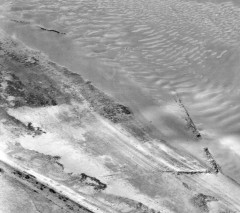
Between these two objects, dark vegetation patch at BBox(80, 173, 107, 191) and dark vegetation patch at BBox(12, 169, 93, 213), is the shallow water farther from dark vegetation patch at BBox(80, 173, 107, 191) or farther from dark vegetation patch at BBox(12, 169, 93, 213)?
dark vegetation patch at BBox(12, 169, 93, 213)

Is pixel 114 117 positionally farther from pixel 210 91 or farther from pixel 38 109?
pixel 210 91

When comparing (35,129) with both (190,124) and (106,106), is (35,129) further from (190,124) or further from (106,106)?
(190,124)

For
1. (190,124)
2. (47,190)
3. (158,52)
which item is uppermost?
(158,52)

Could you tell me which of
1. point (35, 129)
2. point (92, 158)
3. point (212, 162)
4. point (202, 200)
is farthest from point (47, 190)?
point (212, 162)

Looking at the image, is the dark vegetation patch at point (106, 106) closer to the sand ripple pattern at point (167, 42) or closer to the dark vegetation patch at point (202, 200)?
the sand ripple pattern at point (167, 42)

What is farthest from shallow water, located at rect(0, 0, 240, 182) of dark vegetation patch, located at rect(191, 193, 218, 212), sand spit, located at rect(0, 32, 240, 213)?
dark vegetation patch, located at rect(191, 193, 218, 212)

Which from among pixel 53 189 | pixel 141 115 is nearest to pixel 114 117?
pixel 141 115

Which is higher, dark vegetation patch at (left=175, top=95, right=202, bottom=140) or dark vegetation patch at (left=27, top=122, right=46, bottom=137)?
dark vegetation patch at (left=175, top=95, right=202, bottom=140)
